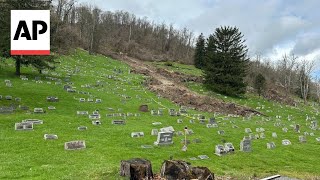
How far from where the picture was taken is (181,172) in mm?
12398

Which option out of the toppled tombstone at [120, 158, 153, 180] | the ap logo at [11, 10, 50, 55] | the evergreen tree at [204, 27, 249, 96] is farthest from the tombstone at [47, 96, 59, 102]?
the evergreen tree at [204, 27, 249, 96]

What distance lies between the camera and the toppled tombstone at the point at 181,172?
12406mm

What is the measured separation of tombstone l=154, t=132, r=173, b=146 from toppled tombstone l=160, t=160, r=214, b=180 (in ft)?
27.3

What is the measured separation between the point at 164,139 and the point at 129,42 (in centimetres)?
8947

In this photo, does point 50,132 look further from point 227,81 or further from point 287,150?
point 227,81

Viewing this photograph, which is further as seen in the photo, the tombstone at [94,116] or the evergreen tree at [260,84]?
the evergreen tree at [260,84]

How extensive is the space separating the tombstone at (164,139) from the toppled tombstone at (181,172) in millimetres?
8322

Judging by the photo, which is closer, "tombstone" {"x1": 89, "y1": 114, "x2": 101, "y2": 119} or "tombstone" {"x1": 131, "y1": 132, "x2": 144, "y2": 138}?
"tombstone" {"x1": 131, "y1": 132, "x2": 144, "y2": 138}

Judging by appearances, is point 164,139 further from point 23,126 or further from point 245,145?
point 23,126

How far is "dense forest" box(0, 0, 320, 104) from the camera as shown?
44562 mm

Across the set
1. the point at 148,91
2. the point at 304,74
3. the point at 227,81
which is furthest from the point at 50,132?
the point at 304,74

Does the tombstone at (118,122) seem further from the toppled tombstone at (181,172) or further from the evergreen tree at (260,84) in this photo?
the evergreen tree at (260,84)

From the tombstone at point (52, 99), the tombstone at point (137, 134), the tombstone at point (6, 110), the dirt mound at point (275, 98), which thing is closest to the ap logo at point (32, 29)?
the tombstone at point (6, 110)

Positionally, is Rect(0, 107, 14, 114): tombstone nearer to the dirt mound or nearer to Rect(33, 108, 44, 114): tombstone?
Rect(33, 108, 44, 114): tombstone
